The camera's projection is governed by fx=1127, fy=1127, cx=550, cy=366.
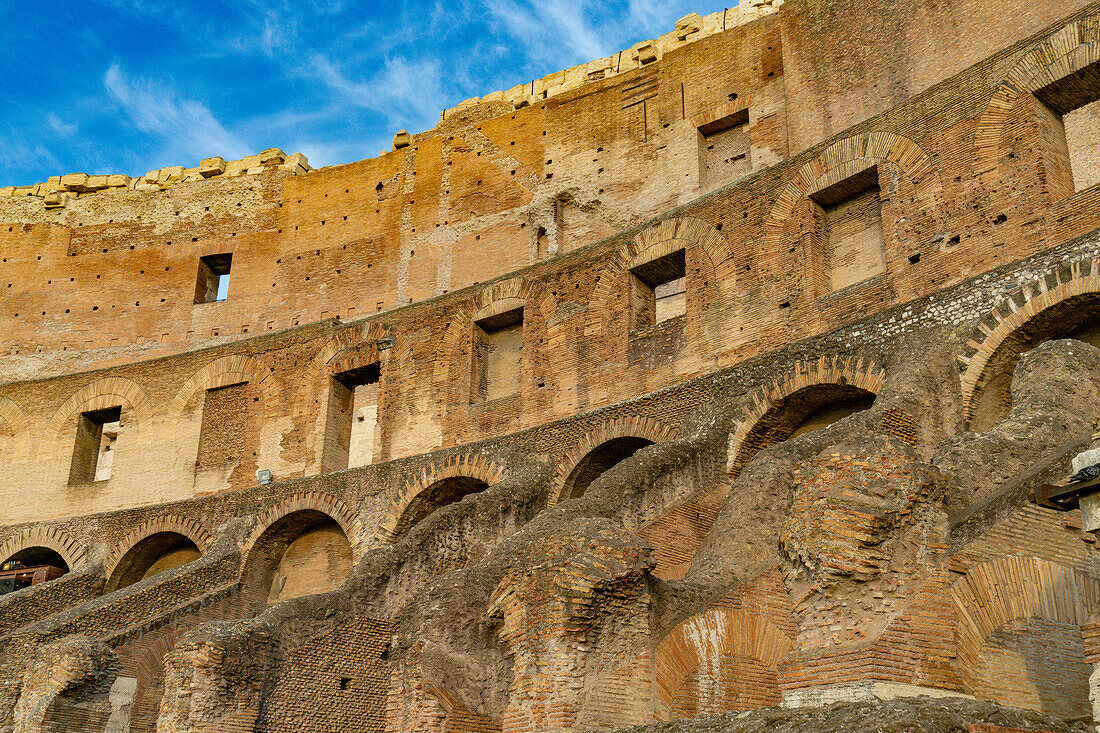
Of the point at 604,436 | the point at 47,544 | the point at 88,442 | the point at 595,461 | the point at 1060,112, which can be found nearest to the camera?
the point at 1060,112

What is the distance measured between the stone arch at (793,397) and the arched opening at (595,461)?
1682mm

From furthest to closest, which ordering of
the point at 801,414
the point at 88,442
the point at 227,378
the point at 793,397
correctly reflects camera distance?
the point at 88,442 < the point at 227,378 < the point at 801,414 < the point at 793,397

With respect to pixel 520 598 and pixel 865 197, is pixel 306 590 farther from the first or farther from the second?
pixel 865 197

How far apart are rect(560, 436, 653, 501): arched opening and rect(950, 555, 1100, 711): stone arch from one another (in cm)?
586

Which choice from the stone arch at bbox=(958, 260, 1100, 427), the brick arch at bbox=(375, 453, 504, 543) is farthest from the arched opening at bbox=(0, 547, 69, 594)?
the stone arch at bbox=(958, 260, 1100, 427)

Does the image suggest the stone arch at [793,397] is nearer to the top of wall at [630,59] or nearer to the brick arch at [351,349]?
the brick arch at [351,349]

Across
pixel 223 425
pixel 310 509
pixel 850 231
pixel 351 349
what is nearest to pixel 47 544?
pixel 223 425

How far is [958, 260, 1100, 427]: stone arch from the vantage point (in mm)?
8695

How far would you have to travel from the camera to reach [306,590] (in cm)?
1445

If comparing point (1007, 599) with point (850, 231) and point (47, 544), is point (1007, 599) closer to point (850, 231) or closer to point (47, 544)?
point (850, 231)

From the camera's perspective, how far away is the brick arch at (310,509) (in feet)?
46.3

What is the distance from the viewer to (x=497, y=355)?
584 inches

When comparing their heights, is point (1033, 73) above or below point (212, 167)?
below

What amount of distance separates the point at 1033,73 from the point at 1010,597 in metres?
5.58
